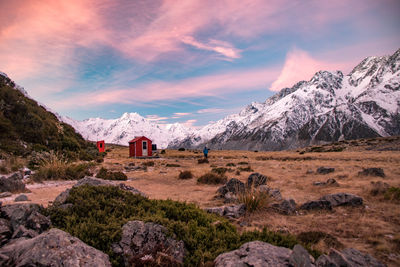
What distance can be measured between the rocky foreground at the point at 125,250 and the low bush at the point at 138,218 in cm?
21

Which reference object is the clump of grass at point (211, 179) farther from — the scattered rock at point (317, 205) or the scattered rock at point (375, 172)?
the scattered rock at point (375, 172)

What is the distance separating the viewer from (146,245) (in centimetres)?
418

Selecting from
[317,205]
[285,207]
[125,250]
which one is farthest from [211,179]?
[125,250]

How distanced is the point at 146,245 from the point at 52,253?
5.14 ft

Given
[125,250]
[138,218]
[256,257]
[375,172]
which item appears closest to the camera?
[256,257]

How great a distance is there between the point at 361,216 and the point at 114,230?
7.31 meters

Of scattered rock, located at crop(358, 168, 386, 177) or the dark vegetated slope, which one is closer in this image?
scattered rock, located at crop(358, 168, 386, 177)

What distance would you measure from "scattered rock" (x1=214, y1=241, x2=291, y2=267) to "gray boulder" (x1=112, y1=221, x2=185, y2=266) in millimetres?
869

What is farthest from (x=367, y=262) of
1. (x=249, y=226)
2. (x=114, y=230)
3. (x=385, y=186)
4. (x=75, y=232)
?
(x=385, y=186)

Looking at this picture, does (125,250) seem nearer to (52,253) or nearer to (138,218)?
(138,218)

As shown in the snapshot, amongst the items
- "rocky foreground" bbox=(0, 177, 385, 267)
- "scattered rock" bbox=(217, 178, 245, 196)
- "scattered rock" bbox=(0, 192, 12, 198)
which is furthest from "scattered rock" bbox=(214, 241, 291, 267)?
"scattered rock" bbox=(0, 192, 12, 198)

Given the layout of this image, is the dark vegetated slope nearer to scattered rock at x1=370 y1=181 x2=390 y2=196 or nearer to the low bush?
the low bush

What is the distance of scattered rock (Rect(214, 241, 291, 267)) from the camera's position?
344 centimetres

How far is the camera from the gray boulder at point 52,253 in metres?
3.07
